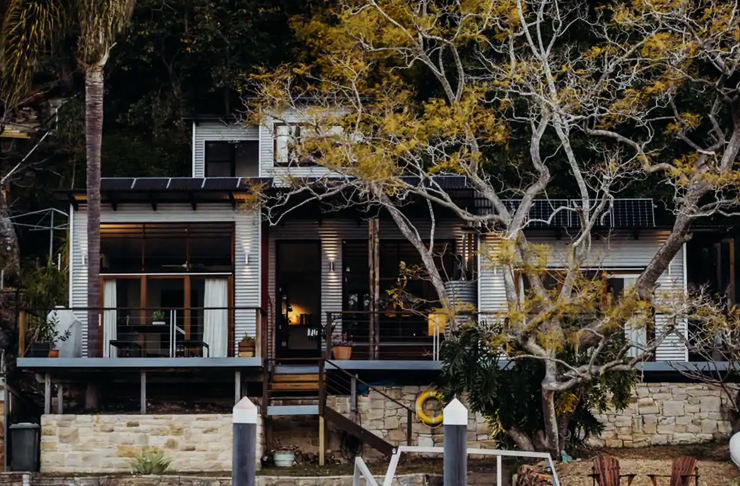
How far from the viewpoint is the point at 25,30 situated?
28.5 meters

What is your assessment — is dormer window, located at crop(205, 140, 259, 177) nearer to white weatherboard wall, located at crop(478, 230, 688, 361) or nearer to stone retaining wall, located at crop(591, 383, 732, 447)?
white weatherboard wall, located at crop(478, 230, 688, 361)

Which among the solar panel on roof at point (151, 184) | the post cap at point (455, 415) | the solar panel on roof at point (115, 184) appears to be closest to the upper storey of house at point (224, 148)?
the solar panel on roof at point (151, 184)

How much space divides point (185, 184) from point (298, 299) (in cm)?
482

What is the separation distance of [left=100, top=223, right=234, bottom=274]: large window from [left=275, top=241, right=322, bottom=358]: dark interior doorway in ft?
9.21

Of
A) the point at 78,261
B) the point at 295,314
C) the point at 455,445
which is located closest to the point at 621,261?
the point at 295,314

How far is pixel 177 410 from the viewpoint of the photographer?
2684 cm

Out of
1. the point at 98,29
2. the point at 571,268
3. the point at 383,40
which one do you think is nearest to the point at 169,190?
the point at 98,29

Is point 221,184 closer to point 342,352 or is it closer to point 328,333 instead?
point 328,333

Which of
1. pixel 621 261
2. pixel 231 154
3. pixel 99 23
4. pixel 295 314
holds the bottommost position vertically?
pixel 295 314

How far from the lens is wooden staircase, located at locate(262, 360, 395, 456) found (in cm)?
2592

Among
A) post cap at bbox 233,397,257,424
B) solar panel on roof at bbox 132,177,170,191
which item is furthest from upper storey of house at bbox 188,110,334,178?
post cap at bbox 233,397,257,424

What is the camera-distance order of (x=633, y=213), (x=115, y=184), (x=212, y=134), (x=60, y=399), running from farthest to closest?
(x=212, y=134), (x=633, y=213), (x=115, y=184), (x=60, y=399)

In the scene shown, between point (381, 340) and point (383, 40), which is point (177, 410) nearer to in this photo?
point (381, 340)

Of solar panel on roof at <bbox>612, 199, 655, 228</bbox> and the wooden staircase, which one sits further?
solar panel on roof at <bbox>612, 199, 655, 228</bbox>
